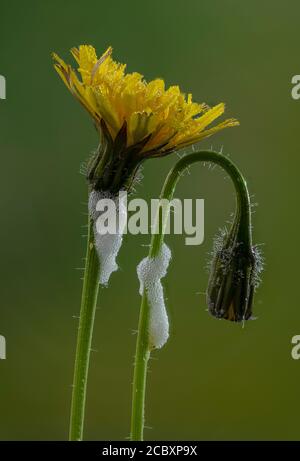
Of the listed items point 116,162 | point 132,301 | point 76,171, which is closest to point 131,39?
point 76,171

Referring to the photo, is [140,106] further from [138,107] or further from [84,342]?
[84,342]

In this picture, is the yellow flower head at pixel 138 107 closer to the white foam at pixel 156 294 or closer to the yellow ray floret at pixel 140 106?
the yellow ray floret at pixel 140 106

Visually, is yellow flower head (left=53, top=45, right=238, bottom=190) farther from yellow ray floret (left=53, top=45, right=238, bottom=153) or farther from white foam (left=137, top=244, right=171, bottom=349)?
white foam (left=137, top=244, right=171, bottom=349)

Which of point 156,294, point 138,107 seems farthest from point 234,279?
point 138,107

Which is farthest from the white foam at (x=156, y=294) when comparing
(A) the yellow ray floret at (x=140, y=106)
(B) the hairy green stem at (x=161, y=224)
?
(A) the yellow ray floret at (x=140, y=106)

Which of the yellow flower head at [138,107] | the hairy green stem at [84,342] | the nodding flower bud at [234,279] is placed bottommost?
the hairy green stem at [84,342]

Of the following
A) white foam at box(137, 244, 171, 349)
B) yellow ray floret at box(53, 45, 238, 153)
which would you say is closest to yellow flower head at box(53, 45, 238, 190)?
yellow ray floret at box(53, 45, 238, 153)

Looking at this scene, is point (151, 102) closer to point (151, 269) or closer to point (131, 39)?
point (151, 269)
